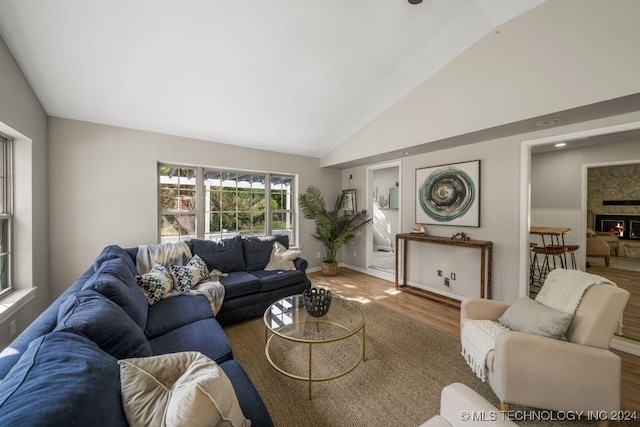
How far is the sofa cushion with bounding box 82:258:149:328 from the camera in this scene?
154 centimetres

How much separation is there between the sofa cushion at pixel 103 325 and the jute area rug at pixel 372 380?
98 centimetres

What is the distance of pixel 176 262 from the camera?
304cm

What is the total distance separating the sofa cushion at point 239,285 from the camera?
2791mm

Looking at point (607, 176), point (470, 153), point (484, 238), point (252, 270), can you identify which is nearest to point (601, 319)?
point (484, 238)

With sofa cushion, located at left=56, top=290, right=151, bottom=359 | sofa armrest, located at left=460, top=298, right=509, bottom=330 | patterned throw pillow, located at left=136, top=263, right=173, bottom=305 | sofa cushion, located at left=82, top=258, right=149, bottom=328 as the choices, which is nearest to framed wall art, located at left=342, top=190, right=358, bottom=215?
sofa armrest, located at left=460, top=298, right=509, bottom=330

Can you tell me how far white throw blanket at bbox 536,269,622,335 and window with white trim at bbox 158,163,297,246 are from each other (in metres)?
3.77

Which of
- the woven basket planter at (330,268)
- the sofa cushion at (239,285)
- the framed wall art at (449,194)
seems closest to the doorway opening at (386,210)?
the woven basket planter at (330,268)

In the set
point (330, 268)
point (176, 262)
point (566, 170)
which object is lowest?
point (330, 268)

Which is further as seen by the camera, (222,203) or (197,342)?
(222,203)

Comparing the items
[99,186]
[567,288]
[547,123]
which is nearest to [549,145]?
[547,123]

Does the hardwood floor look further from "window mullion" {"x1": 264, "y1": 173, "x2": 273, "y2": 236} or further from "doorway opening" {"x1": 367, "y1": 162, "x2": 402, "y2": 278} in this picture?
"doorway opening" {"x1": 367, "y1": 162, "x2": 402, "y2": 278}

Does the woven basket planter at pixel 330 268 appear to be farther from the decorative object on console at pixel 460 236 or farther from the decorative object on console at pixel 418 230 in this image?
the decorative object on console at pixel 460 236

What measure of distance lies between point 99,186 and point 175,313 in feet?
7.19

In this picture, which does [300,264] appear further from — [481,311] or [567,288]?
[567,288]
